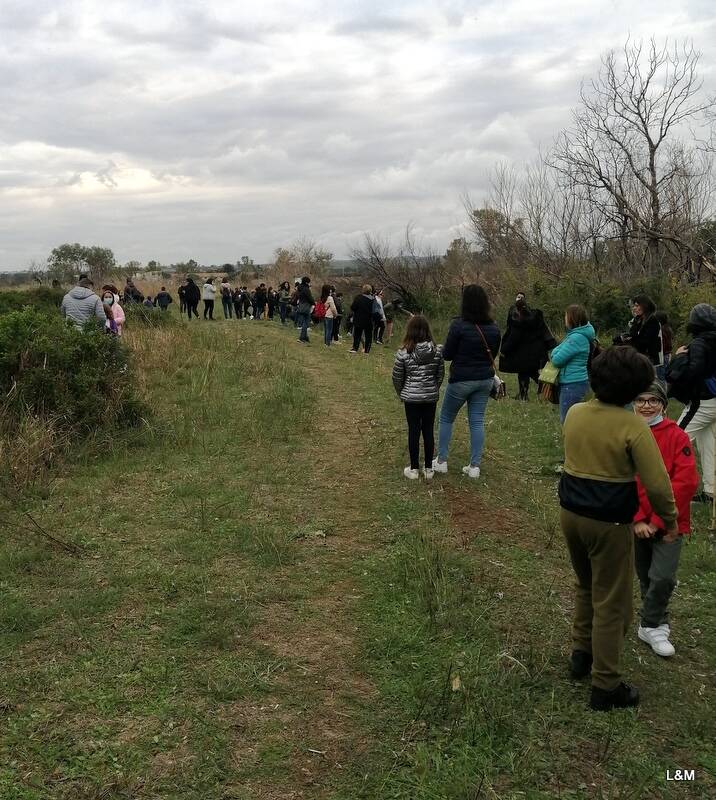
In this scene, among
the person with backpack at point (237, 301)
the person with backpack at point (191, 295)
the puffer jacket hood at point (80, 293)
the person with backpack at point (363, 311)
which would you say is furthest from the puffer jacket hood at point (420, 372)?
the person with backpack at point (237, 301)

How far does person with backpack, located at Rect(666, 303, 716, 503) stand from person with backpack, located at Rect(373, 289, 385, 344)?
10.3m

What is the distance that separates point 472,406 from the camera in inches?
243

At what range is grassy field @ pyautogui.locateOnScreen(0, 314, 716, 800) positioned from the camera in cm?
263

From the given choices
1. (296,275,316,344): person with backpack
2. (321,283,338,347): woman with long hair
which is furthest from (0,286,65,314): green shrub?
Result: (321,283,338,347): woman with long hair

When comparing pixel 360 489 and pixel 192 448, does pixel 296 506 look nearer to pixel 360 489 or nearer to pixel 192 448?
pixel 360 489

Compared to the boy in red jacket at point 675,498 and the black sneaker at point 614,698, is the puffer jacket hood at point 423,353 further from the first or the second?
the black sneaker at point 614,698

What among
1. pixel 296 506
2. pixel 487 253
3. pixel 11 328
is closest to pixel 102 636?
pixel 296 506

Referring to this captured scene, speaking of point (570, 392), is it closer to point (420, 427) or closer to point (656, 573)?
point (420, 427)

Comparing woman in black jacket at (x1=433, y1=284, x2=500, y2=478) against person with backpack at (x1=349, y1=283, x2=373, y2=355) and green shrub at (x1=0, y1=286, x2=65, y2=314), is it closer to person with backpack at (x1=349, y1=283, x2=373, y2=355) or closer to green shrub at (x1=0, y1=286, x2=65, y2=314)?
person with backpack at (x1=349, y1=283, x2=373, y2=355)

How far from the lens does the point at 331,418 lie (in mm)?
8875

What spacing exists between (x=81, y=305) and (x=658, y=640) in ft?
28.0

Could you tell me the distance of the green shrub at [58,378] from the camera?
6996 mm

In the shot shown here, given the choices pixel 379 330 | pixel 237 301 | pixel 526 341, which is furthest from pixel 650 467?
pixel 237 301

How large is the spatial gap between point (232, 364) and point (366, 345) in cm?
430
